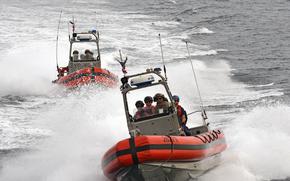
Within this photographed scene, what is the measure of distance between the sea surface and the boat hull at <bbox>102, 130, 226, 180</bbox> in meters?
1.18

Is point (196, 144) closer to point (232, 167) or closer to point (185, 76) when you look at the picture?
point (232, 167)

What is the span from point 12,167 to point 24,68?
11.8 metres

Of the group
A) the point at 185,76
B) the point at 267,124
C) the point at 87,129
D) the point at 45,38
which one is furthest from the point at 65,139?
the point at 45,38

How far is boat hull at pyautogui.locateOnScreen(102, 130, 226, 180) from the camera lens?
8.30m

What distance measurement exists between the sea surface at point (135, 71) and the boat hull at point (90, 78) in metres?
0.24

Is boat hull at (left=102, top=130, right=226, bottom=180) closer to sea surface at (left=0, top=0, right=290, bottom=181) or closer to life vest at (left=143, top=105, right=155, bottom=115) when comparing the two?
life vest at (left=143, top=105, right=155, bottom=115)

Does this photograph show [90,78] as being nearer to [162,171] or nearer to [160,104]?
[160,104]

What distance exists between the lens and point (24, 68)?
22766 millimetres

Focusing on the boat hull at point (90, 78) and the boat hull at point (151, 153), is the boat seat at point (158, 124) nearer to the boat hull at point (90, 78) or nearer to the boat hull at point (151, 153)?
the boat hull at point (151, 153)

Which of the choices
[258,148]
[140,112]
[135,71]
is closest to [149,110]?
[140,112]

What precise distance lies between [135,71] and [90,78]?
6354 mm

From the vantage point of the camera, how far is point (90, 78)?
671 inches

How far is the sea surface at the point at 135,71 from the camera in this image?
38.0ft

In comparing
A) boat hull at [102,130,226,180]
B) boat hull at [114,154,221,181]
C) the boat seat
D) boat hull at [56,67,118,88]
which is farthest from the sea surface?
boat hull at [102,130,226,180]
